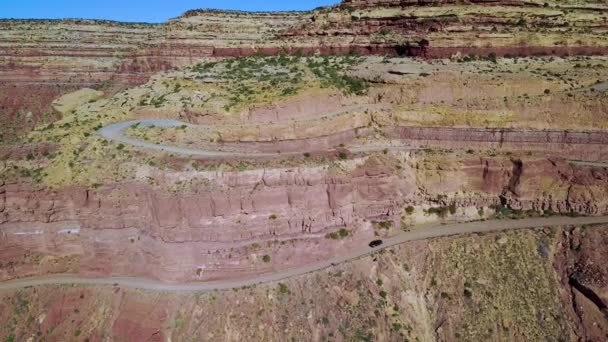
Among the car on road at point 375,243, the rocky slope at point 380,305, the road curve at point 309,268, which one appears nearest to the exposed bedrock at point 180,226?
the road curve at point 309,268

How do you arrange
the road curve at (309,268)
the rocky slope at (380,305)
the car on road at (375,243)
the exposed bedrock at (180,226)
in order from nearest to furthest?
1. the rocky slope at (380,305)
2. the road curve at (309,268)
3. the exposed bedrock at (180,226)
4. the car on road at (375,243)

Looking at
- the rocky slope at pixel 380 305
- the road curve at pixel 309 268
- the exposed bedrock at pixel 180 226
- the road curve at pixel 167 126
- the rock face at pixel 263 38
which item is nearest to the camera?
the rocky slope at pixel 380 305

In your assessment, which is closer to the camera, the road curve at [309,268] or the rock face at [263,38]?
the road curve at [309,268]

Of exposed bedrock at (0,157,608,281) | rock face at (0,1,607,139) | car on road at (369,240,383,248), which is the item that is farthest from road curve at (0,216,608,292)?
rock face at (0,1,607,139)

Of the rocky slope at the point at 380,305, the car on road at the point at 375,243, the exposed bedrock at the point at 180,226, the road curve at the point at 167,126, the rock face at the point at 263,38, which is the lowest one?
the rocky slope at the point at 380,305

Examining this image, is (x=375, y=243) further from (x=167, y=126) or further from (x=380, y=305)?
(x=167, y=126)

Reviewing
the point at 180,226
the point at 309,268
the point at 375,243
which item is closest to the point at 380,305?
the point at 375,243

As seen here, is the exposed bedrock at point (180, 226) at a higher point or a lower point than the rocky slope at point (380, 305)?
higher

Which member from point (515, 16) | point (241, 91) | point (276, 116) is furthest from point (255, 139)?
point (515, 16)

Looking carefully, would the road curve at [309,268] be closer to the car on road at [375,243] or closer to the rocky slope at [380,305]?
the car on road at [375,243]
